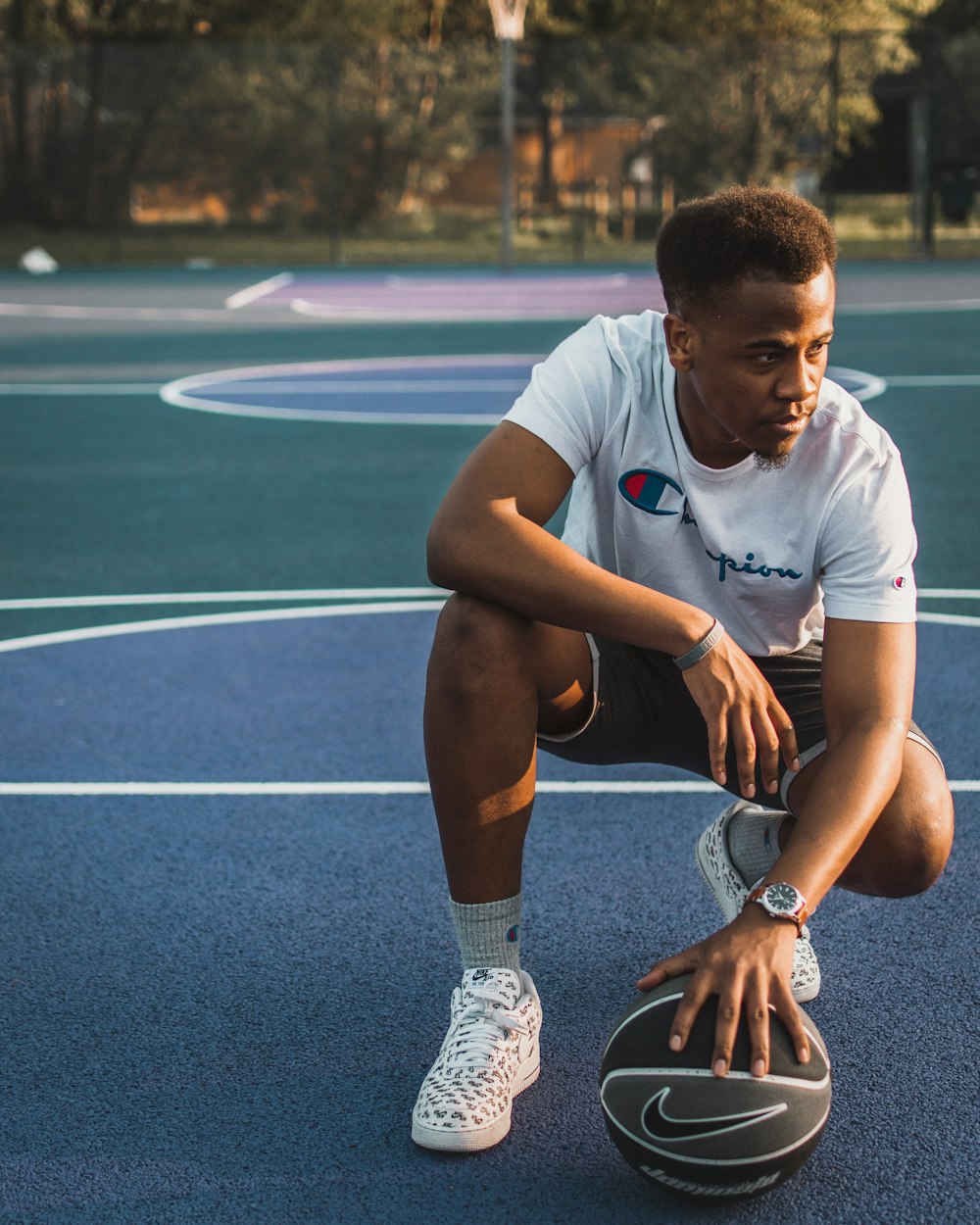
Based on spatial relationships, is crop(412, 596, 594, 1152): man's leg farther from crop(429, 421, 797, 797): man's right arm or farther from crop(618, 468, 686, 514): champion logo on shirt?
crop(618, 468, 686, 514): champion logo on shirt

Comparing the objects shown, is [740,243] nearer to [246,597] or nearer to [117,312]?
[246,597]

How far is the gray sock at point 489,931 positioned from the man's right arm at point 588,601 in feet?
1.34

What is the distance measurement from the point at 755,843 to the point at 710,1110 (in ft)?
2.59

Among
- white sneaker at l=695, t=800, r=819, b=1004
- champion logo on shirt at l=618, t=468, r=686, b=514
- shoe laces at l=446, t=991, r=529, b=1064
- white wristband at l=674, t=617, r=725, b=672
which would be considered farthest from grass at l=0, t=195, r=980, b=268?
shoe laces at l=446, t=991, r=529, b=1064

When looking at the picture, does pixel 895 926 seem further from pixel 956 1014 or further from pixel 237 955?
pixel 237 955

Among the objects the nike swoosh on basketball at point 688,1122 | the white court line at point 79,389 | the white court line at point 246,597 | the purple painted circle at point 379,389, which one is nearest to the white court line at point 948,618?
the white court line at point 246,597

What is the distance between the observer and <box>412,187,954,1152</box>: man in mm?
2344

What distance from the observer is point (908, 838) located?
2438mm

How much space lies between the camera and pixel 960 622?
5.15m

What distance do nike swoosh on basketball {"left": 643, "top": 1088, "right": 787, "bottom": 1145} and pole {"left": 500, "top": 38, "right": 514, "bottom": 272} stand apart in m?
19.7

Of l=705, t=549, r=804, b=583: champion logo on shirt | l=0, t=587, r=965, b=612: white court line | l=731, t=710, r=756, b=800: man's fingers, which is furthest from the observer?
l=0, t=587, r=965, b=612: white court line

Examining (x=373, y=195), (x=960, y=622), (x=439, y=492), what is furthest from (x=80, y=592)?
(x=373, y=195)

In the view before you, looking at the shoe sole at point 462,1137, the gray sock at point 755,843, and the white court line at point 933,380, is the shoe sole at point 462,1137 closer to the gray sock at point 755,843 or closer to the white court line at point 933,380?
the gray sock at point 755,843

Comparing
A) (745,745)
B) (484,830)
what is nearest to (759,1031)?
(745,745)
